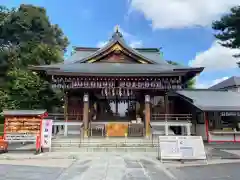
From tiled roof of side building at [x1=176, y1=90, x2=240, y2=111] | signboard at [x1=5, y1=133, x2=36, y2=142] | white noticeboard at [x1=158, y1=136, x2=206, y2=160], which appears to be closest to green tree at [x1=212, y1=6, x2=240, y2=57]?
tiled roof of side building at [x1=176, y1=90, x2=240, y2=111]

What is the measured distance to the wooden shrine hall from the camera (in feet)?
45.5

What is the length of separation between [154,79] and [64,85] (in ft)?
20.7

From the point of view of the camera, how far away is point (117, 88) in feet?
47.2

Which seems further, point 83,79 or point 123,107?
point 123,107

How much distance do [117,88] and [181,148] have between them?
683 cm

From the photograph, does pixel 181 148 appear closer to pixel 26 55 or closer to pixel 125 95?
pixel 125 95

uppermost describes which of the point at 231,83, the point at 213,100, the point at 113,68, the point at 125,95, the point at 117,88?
the point at 231,83

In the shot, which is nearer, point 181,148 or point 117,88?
point 181,148

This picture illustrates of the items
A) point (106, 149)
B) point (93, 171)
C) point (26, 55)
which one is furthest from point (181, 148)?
point (26, 55)

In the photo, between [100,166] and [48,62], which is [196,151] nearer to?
[100,166]

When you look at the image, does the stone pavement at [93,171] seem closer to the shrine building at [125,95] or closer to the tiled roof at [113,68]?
the shrine building at [125,95]

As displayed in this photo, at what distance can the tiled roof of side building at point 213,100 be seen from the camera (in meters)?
13.8

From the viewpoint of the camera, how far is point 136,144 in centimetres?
1188

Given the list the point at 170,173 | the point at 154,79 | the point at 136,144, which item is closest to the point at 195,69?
the point at 154,79
